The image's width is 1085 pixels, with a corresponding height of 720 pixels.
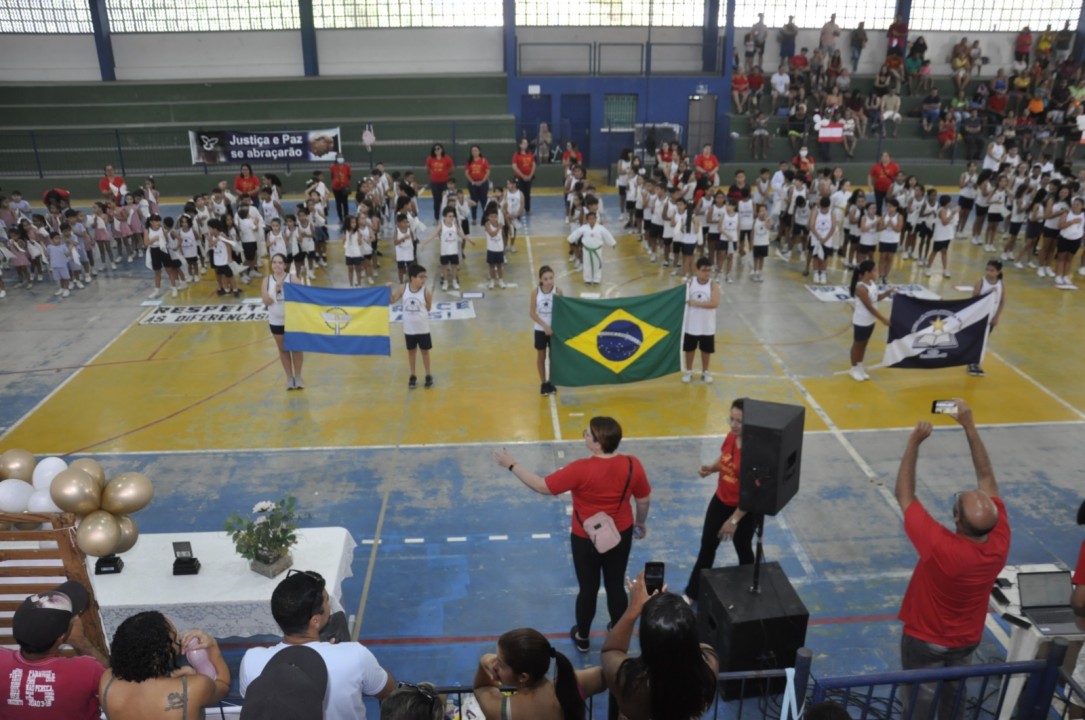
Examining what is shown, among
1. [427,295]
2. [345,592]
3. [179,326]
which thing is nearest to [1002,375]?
[427,295]

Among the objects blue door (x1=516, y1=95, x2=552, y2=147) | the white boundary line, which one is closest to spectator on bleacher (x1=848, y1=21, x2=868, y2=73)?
blue door (x1=516, y1=95, x2=552, y2=147)

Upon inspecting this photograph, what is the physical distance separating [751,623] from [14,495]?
5178 millimetres

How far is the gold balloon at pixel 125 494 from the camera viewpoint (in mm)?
5566

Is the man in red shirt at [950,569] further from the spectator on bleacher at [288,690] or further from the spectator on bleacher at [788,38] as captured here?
the spectator on bleacher at [788,38]

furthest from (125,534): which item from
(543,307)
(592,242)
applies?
(592,242)

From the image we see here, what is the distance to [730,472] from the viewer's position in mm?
6543

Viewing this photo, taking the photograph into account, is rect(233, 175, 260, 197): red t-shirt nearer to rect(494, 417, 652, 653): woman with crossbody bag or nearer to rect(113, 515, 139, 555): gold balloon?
Result: rect(113, 515, 139, 555): gold balloon

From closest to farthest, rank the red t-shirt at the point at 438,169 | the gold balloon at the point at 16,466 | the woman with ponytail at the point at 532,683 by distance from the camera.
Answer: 1. the woman with ponytail at the point at 532,683
2. the gold balloon at the point at 16,466
3. the red t-shirt at the point at 438,169

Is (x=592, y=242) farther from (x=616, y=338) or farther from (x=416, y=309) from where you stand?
(x=416, y=309)

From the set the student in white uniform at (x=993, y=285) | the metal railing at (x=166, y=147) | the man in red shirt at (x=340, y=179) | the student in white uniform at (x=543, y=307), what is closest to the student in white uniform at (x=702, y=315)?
the student in white uniform at (x=543, y=307)

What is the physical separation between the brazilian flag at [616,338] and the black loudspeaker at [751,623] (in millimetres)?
5211

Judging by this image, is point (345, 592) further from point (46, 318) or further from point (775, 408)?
point (46, 318)

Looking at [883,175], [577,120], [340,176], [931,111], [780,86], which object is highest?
[780,86]

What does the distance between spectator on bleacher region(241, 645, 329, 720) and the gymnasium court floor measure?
2816 mm
